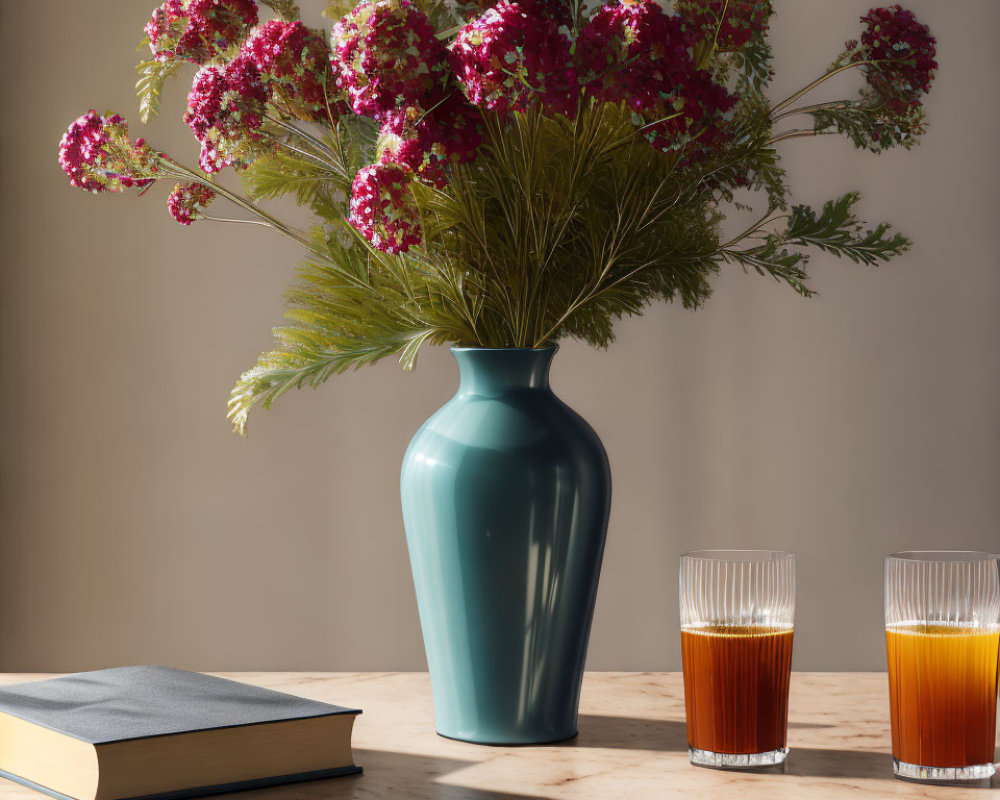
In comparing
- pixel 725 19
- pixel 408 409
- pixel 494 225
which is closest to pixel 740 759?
pixel 494 225

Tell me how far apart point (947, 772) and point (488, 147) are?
56 centimetres

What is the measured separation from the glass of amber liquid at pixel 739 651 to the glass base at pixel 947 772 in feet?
0.28

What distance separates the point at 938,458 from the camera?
235cm

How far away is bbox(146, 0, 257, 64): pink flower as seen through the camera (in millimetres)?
969

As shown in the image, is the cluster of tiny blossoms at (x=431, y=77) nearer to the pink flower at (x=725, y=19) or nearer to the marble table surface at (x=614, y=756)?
the pink flower at (x=725, y=19)

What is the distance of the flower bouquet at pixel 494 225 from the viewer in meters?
0.89

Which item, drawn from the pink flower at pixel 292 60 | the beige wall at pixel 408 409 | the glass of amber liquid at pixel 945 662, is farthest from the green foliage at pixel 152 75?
the beige wall at pixel 408 409

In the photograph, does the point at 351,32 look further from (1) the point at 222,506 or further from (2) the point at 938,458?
(2) the point at 938,458

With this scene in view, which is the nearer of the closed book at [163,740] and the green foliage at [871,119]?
the closed book at [163,740]

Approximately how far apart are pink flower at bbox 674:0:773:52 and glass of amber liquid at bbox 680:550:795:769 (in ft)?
1.28

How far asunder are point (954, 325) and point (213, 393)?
1444mm

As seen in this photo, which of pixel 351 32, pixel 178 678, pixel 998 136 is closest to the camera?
pixel 351 32

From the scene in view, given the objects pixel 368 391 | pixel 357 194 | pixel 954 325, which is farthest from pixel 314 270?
pixel 954 325

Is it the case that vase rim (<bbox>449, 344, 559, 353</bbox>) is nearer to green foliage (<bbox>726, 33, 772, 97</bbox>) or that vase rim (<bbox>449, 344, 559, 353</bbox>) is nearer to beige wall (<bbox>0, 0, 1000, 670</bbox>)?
green foliage (<bbox>726, 33, 772, 97</bbox>)
